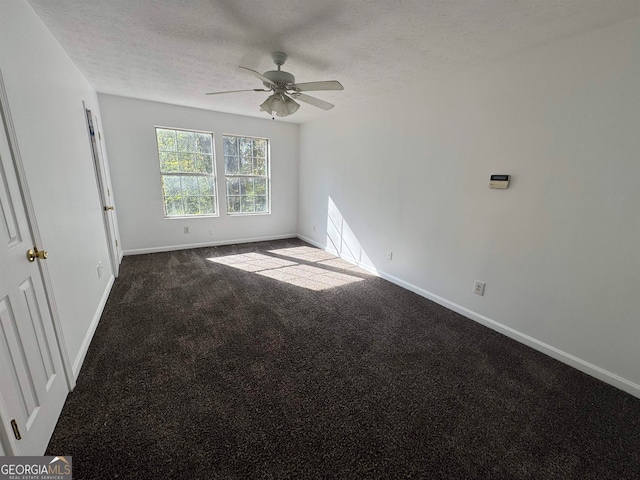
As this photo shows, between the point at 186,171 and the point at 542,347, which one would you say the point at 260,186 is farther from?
the point at 542,347

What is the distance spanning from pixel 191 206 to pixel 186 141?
109 cm

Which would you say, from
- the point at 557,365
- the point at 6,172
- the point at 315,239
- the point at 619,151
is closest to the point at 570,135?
the point at 619,151

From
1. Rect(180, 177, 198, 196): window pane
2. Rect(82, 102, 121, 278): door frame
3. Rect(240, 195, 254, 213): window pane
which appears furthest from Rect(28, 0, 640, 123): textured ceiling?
Rect(240, 195, 254, 213): window pane

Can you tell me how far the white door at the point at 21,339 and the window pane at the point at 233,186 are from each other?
3615 mm

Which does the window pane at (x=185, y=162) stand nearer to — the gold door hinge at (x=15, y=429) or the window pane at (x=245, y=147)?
the window pane at (x=245, y=147)

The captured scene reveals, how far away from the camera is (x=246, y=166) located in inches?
193

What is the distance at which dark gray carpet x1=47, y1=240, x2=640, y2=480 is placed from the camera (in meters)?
1.26

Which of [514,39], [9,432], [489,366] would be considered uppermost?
[514,39]

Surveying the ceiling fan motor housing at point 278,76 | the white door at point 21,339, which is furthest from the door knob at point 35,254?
the ceiling fan motor housing at point 278,76

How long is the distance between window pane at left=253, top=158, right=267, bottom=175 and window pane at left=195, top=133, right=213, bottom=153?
2.72ft

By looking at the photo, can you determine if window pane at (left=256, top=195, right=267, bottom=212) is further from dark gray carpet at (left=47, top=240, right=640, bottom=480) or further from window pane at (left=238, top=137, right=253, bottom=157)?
dark gray carpet at (left=47, top=240, right=640, bottom=480)

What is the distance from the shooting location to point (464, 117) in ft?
8.10

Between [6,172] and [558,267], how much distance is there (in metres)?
3.43

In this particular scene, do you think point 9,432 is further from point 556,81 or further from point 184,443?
point 556,81
